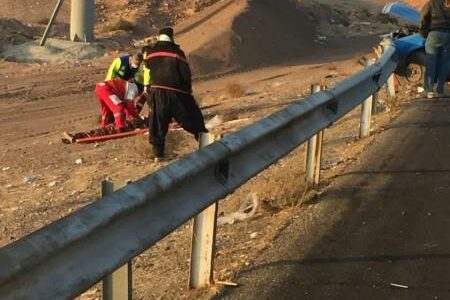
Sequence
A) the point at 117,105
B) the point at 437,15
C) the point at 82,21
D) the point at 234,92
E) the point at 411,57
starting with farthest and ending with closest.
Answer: the point at 82,21
the point at 234,92
the point at 411,57
the point at 117,105
the point at 437,15

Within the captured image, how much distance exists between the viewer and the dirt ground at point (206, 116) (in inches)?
238

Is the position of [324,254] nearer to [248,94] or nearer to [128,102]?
[128,102]

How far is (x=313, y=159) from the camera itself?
7000mm

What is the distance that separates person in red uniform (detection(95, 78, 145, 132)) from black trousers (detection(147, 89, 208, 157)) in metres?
2.76

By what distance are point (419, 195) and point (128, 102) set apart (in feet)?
26.1

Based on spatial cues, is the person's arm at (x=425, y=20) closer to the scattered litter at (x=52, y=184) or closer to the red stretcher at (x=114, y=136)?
the red stretcher at (x=114, y=136)

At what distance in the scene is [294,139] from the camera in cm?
607

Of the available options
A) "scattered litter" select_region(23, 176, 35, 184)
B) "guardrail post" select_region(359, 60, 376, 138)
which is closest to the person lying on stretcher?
"scattered litter" select_region(23, 176, 35, 184)

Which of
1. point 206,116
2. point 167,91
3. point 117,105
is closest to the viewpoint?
point 167,91

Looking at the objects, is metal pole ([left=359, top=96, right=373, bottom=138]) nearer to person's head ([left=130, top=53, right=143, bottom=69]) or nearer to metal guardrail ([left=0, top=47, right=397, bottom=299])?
metal guardrail ([left=0, top=47, right=397, bottom=299])

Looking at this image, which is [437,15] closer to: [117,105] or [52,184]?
[117,105]

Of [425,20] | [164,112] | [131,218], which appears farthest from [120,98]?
[131,218]

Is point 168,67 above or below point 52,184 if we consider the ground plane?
above

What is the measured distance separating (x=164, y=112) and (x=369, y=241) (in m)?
5.64
